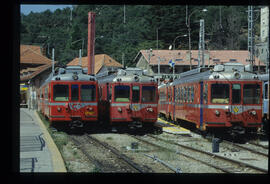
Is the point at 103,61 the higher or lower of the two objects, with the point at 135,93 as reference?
higher

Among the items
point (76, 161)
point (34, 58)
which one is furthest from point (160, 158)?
point (34, 58)

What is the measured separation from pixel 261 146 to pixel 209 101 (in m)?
2.58

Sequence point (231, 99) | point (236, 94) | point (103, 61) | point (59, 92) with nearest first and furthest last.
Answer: point (231, 99), point (236, 94), point (59, 92), point (103, 61)

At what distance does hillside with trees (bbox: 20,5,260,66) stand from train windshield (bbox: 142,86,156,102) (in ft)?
35.8

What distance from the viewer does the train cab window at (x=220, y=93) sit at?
55.5 feet

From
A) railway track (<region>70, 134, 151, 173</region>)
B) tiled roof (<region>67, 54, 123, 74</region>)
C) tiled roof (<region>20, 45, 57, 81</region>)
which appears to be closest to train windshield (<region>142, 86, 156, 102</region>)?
railway track (<region>70, 134, 151, 173</region>)

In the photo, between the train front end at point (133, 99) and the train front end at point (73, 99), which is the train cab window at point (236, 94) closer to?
the train front end at point (133, 99)

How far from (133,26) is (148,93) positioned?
1844 centimetres

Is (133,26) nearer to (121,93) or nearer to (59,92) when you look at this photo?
(121,93)

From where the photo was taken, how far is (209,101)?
16.9 m

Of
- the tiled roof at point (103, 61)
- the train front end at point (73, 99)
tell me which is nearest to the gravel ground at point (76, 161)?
the train front end at point (73, 99)

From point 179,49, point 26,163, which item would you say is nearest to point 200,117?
point 26,163

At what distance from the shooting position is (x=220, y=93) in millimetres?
16953

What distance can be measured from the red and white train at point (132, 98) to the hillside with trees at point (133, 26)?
35.3ft
